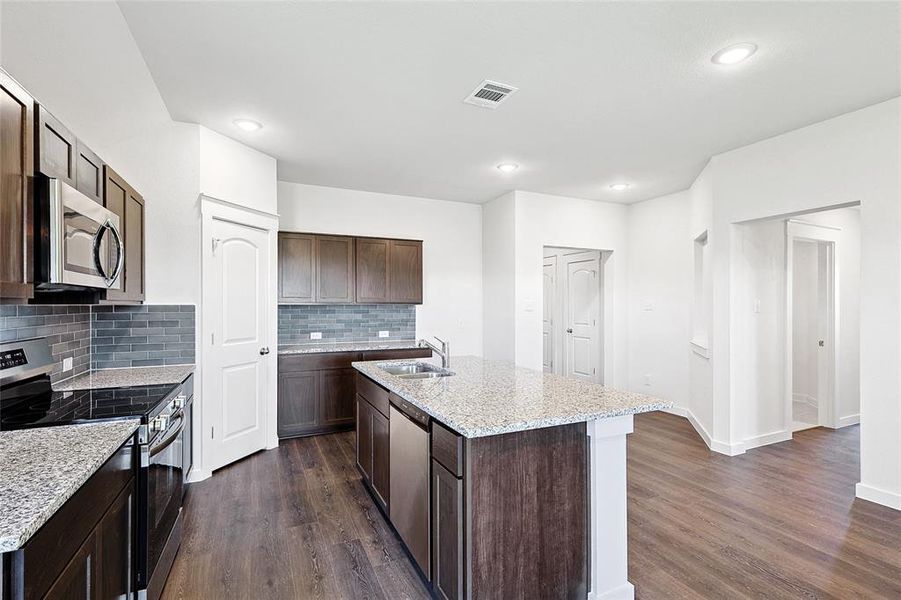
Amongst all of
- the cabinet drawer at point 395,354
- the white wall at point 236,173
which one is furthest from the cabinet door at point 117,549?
the cabinet drawer at point 395,354

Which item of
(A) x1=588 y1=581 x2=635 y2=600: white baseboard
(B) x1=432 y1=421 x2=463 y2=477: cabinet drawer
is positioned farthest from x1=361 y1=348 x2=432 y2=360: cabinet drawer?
(A) x1=588 y1=581 x2=635 y2=600: white baseboard

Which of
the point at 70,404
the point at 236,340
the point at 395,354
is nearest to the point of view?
the point at 70,404

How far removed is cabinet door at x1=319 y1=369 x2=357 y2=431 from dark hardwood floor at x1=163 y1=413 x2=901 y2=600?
0.68m

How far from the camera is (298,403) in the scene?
441 cm

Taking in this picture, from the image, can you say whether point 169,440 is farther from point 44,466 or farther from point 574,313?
point 574,313

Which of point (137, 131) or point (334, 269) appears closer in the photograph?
point (137, 131)

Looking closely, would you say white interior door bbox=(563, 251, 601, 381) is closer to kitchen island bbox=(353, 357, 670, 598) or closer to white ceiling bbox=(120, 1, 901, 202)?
white ceiling bbox=(120, 1, 901, 202)

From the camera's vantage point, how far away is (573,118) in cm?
325

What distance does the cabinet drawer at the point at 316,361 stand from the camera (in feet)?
14.3

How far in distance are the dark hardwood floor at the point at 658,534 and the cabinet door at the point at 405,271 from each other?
198 centimetres

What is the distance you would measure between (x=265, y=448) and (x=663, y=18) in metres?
4.32

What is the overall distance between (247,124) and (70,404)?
7.54ft

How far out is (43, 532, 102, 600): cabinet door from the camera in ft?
3.51

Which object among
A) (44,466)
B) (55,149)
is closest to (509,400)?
(44,466)
